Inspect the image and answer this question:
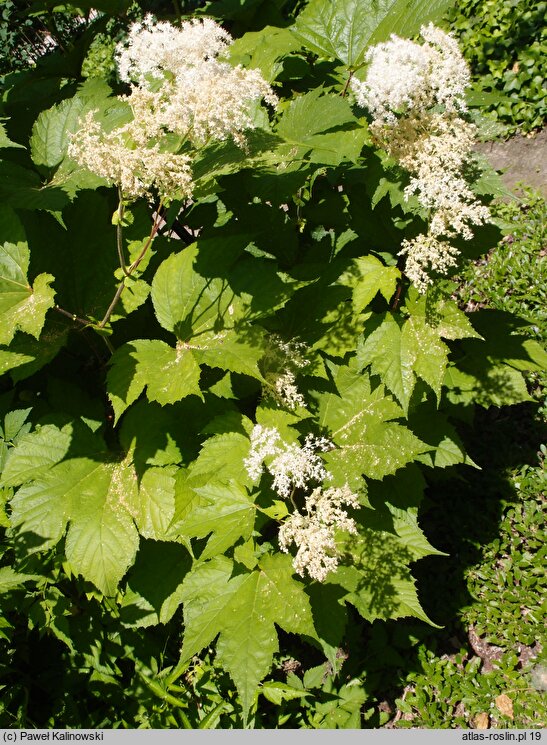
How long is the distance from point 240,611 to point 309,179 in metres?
2.02

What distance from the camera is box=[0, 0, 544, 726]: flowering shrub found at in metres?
2.10

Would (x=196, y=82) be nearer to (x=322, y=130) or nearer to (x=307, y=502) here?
(x=322, y=130)

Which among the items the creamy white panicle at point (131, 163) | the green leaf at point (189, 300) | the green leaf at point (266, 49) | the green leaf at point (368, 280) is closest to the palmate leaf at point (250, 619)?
the green leaf at point (189, 300)

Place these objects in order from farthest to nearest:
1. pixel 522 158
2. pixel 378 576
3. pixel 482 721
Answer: pixel 522 158 → pixel 482 721 → pixel 378 576

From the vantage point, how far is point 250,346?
7.19ft

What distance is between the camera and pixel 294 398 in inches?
91.0

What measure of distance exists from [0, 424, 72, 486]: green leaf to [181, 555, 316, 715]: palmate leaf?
2.84 ft

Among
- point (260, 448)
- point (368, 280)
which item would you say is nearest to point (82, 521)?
point (260, 448)

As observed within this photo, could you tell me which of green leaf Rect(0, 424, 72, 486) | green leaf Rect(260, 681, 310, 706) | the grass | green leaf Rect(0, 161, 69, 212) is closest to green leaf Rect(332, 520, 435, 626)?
green leaf Rect(260, 681, 310, 706)

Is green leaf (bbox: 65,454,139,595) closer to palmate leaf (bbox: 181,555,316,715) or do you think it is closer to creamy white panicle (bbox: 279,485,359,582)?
palmate leaf (bbox: 181,555,316,715)

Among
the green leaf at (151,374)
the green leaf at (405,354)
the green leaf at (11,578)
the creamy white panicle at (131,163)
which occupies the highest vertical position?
the creamy white panicle at (131,163)

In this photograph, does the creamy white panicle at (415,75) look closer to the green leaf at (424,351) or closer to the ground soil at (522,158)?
the green leaf at (424,351)

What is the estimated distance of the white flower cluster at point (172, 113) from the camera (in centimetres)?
179

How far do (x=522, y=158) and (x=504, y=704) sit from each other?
4224 mm
